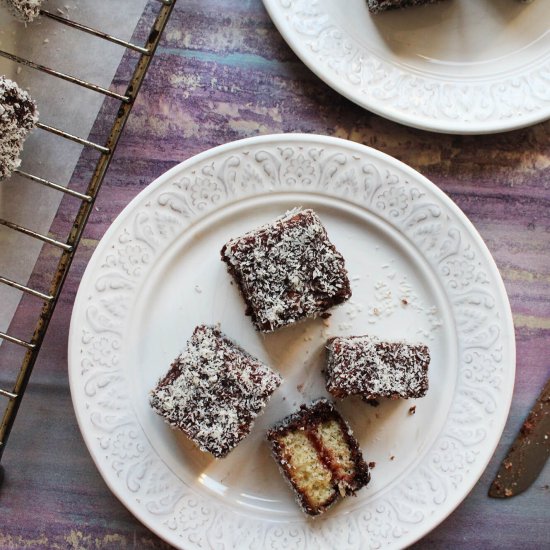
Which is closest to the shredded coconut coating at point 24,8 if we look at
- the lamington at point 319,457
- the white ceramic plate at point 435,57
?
the white ceramic plate at point 435,57

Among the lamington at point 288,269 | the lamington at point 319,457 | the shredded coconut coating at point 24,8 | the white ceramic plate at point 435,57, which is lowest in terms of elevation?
the lamington at point 319,457

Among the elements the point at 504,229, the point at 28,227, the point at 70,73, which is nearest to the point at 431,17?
the point at 504,229

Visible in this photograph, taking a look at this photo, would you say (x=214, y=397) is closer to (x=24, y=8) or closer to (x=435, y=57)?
(x=24, y=8)

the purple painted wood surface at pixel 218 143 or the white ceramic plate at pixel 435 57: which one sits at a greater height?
the white ceramic plate at pixel 435 57

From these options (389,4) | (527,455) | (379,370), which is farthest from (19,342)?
(527,455)

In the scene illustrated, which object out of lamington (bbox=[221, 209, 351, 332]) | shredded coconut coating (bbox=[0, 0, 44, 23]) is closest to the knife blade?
lamington (bbox=[221, 209, 351, 332])

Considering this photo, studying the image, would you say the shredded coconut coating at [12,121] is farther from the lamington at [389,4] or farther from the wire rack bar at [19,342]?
the lamington at [389,4]
